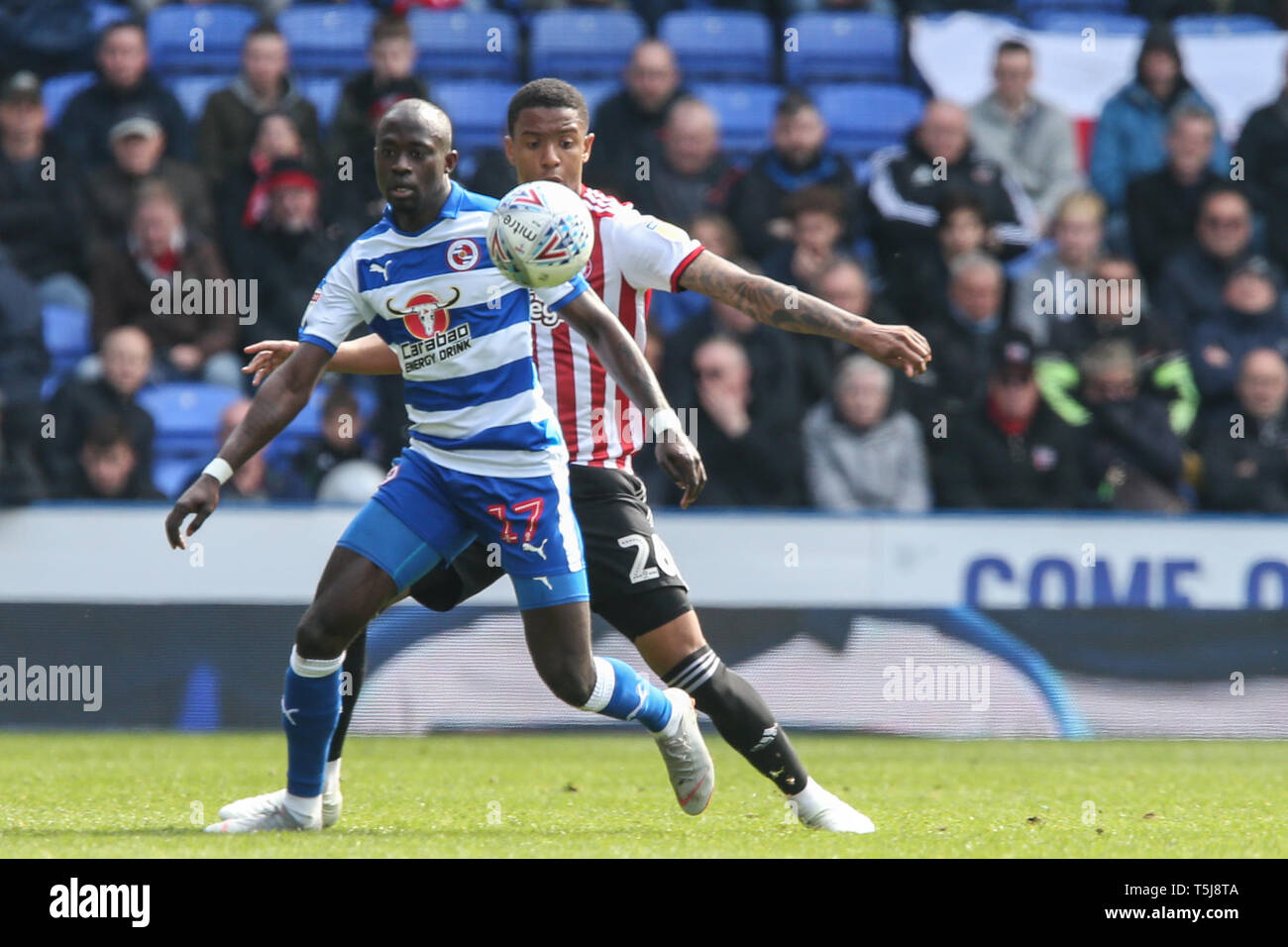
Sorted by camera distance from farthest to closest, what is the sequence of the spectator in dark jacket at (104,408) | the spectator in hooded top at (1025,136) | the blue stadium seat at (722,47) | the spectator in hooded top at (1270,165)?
the blue stadium seat at (722,47) < the spectator in hooded top at (1025,136) < the spectator in hooded top at (1270,165) < the spectator in dark jacket at (104,408)

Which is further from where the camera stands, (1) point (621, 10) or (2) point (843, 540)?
(1) point (621, 10)

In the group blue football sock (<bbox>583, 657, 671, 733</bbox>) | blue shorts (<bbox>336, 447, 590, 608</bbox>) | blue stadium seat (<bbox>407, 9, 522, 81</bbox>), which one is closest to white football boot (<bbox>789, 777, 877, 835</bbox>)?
blue football sock (<bbox>583, 657, 671, 733</bbox>)

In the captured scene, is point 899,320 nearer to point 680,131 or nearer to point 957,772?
point 680,131

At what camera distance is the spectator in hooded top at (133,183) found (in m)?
11.2

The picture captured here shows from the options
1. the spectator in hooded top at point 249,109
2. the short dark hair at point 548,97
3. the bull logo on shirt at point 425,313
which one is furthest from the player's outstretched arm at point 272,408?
the spectator in hooded top at point 249,109

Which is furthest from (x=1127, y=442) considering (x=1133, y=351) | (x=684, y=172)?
(x=684, y=172)

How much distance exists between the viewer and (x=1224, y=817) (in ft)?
20.5

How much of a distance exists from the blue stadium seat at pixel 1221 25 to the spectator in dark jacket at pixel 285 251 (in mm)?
6427

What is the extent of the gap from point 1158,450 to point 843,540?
6.43ft

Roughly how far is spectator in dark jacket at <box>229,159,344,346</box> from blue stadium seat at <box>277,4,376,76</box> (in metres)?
1.99

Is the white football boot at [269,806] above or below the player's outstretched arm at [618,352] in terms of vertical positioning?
below

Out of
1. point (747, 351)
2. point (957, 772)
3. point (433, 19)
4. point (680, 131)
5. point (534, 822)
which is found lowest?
point (957, 772)

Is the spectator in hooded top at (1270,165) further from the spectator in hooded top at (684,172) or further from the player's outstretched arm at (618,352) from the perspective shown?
the player's outstretched arm at (618,352)
